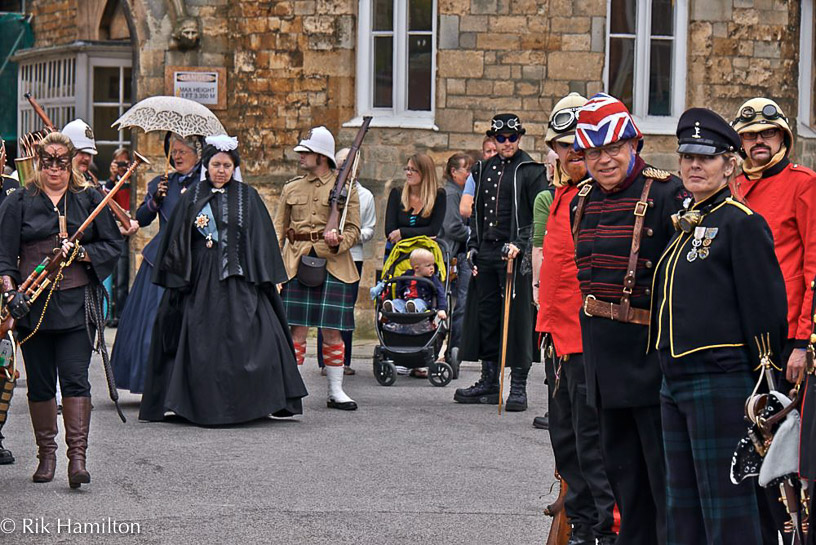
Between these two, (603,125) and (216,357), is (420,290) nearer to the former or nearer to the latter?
(216,357)

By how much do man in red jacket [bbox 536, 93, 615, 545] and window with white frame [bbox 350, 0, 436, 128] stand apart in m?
9.75

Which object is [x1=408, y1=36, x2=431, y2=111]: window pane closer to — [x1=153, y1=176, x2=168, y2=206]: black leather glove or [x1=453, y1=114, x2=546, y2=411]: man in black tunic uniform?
[x1=453, y1=114, x2=546, y2=411]: man in black tunic uniform

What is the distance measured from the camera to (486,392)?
1082cm

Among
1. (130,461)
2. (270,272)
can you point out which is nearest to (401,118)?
(270,272)

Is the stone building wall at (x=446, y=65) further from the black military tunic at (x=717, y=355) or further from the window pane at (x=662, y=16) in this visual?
the black military tunic at (x=717, y=355)

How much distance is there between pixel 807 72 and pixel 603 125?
1266 cm

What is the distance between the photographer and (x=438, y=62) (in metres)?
15.9

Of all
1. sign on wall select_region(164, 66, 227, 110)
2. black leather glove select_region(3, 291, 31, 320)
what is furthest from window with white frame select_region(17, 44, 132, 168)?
black leather glove select_region(3, 291, 31, 320)

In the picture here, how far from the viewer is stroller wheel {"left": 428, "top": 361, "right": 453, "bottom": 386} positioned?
39.0ft

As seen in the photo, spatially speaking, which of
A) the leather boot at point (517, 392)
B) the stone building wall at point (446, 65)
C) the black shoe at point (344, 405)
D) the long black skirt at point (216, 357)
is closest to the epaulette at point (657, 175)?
the long black skirt at point (216, 357)

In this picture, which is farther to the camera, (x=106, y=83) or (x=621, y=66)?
(x=106, y=83)

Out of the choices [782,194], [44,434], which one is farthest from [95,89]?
[782,194]

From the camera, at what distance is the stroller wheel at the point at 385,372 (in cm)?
1194

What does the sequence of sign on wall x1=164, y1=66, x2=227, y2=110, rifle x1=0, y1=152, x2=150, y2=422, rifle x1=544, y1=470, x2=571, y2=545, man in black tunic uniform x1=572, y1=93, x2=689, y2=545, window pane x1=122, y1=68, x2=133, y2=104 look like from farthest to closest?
window pane x1=122, y1=68, x2=133, y2=104 → sign on wall x1=164, y1=66, x2=227, y2=110 → rifle x1=0, y1=152, x2=150, y2=422 → rifle x1=544, y1=470, x2=571, y2=545 → man in black tunic uniform x1=572, y1=93, x2=689, y2=545
